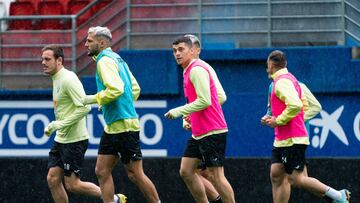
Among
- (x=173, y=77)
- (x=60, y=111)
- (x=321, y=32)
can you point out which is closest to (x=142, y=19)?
(x=173, y=77)

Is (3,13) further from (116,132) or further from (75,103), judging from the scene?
(116,132)

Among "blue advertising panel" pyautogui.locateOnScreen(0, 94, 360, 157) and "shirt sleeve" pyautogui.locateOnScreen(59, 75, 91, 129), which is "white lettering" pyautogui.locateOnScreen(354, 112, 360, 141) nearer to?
"blue advertising panel" pyautogui.locateOnScreen(0, 94, 360, 157)

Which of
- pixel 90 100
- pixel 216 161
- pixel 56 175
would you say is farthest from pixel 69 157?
pixel 216 161

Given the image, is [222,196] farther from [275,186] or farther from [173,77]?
[173,77]

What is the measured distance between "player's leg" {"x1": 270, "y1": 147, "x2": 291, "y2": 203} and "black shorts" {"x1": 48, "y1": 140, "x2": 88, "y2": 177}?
6.57 ft

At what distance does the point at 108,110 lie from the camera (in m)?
11.2

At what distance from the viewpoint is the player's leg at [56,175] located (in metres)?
11.7

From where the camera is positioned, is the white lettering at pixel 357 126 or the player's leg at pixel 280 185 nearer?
the player's leg at pixel 280 185

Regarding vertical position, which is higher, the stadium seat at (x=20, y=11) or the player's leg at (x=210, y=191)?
the stadium seat at (x=20, y=11)

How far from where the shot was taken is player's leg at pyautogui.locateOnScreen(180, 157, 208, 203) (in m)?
11.3

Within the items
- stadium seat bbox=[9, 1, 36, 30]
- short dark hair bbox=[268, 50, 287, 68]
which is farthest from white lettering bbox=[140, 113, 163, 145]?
short dark hair bbox=[268, 50, 287, 68]

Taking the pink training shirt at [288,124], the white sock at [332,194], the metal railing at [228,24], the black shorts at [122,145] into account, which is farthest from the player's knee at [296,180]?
the metal railing at [228,24]

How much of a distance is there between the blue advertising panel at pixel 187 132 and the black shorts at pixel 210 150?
3.89m

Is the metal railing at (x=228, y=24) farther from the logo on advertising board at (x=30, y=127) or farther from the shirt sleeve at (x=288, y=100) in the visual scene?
the shirt sleeve at (x=288, y=100)
